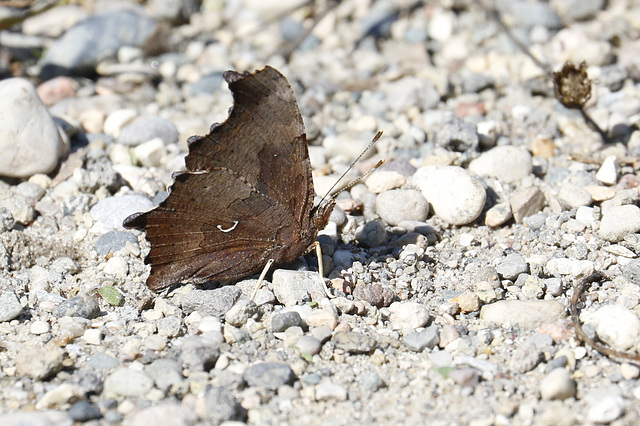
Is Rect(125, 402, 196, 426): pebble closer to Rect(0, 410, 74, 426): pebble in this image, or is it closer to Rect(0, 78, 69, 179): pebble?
Rect(0, 410, 74, 426): pebble

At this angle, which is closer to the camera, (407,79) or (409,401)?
(409,401)

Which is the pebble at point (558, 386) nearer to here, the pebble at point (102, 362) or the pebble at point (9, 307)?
the pebble at point (102, 362)

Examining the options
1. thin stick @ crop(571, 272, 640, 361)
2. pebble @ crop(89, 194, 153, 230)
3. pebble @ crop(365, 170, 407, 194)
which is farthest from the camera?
pebble @ crop(365, 170, 407, 194)

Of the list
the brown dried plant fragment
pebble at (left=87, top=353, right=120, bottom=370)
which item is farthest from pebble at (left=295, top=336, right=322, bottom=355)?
the brown dried plant fragment

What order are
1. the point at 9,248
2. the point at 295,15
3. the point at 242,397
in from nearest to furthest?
the point at 242,397 → the point at 9,248 → the point at 295,15

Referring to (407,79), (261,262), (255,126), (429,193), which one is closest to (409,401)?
(261,262)

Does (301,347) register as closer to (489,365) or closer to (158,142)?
(489,365)

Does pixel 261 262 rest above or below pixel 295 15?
below
